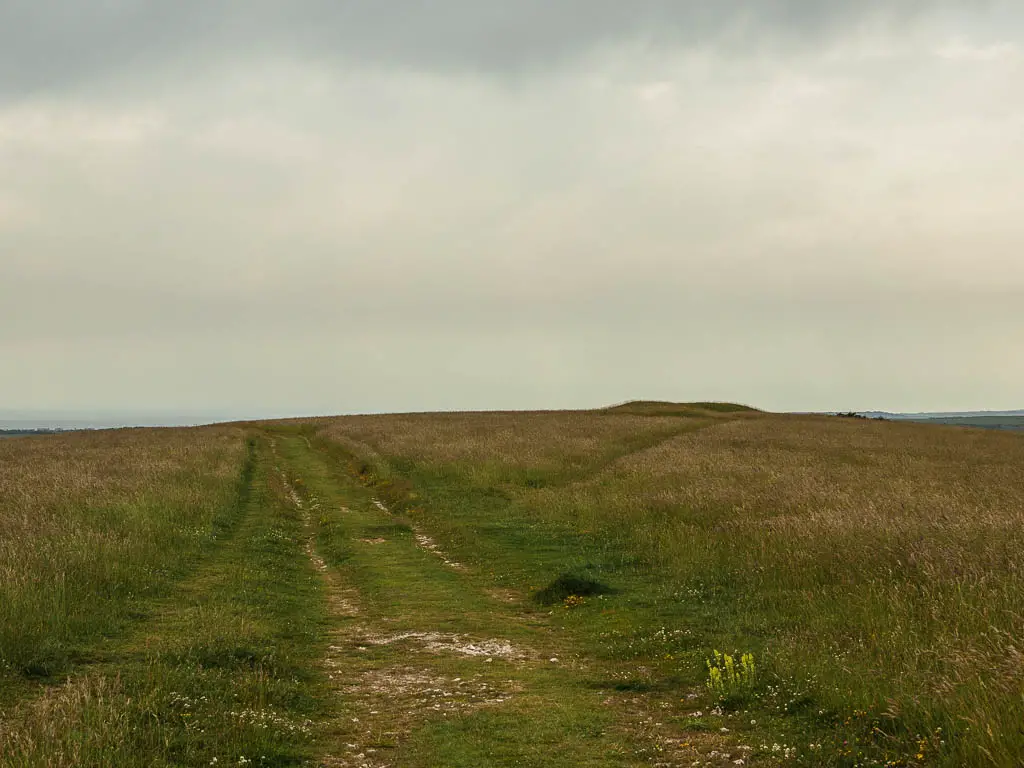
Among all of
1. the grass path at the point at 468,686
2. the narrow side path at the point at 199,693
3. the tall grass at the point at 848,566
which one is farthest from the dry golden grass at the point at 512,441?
the narrow side path at the point at 199,693

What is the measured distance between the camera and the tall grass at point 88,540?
10742 millimetres

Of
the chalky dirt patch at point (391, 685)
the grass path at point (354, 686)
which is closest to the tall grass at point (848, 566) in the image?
the grass path at point (354, 686)

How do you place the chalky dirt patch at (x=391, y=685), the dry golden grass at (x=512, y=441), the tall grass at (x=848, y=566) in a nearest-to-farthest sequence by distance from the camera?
the tall grass at (x=848, y=566) < the chalky dirt patch at (x=391, y=685) < the dry golden grass at (x=512, y=441)

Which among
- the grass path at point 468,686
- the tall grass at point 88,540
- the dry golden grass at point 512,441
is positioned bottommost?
the grass path at point 468,686

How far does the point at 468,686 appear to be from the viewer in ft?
30.5

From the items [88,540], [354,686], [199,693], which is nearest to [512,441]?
[88,540]

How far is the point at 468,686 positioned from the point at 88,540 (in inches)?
403

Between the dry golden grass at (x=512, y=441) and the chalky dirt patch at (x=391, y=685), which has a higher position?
the dry golden grass at (x=512, y=441)

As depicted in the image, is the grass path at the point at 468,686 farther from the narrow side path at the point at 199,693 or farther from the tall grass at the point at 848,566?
the tall grass at the point at 848,566

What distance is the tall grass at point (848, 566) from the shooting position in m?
7.18

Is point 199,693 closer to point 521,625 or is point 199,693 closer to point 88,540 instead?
point 521,625

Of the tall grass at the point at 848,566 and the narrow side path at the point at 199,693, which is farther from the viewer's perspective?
the tall grass at the point at 848,566

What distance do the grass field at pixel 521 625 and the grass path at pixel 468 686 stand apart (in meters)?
0.05

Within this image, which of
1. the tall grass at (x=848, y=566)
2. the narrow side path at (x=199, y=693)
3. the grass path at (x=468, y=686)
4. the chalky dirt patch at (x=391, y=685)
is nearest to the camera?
the narrow side path at (x=199, y=693)
